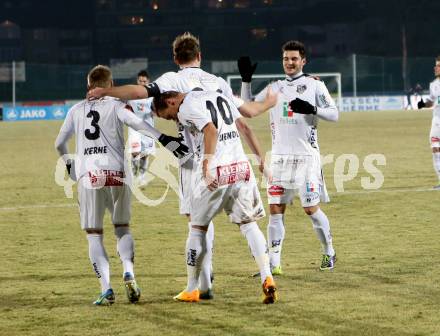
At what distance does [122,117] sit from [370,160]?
55.6 ft

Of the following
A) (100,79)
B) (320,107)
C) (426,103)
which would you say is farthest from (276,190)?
(426,103)

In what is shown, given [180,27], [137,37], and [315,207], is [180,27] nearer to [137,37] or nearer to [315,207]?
[137,37]

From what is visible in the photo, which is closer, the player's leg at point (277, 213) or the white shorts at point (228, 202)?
the white shorts at point (228, 202)

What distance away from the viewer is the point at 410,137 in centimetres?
3419

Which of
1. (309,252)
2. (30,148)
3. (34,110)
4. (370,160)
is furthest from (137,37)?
(309,252)

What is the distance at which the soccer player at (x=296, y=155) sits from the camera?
10438 mm

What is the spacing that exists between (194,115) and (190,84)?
463 mm

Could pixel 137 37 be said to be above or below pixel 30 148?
above

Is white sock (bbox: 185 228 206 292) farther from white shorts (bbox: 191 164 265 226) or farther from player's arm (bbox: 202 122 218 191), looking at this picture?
player's arm (bbox: 202 122 218 191)

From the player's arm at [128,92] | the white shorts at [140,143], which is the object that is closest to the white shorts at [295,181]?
the player's arm at [128,92]

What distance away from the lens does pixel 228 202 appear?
336 inches

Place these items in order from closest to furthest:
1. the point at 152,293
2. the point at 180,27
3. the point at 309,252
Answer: the point at 152,293 → the point at 309,252 → the point at 180,27

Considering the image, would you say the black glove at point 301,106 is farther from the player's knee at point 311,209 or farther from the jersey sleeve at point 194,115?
the jersey sleeve at point 194,115

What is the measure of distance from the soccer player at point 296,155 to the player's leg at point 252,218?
1750mm
